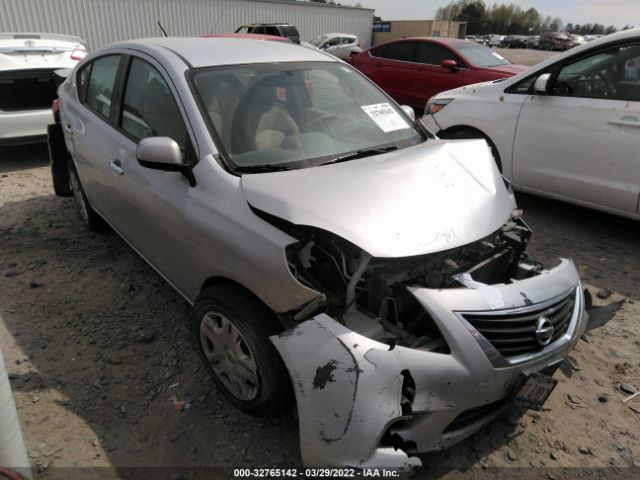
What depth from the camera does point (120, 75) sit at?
3.26 metres

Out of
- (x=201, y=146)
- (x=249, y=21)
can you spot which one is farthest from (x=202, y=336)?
(x=249, y=21)

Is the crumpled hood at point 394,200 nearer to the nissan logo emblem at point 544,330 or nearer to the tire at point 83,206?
the nissan logo emblem at point 544,330

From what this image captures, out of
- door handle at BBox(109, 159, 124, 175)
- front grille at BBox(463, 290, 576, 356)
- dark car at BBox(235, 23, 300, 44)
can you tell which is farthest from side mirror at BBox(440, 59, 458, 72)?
dark car at BBox(235, 23, 300, 44)

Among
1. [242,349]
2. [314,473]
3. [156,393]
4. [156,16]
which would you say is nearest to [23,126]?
[156,393]

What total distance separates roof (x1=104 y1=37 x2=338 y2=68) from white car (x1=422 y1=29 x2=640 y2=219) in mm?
2195

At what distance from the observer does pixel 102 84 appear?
11.7 ft

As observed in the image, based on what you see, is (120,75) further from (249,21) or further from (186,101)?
(249,21)

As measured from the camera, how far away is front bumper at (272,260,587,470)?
69.7 inches

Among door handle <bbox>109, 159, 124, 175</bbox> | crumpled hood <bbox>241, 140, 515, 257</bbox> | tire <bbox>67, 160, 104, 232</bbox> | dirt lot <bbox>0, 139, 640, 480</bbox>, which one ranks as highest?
crumpled hood <bbox>241, 140, 515, 257</bbox>

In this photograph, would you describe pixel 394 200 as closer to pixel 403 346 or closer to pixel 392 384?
pixel 403 346

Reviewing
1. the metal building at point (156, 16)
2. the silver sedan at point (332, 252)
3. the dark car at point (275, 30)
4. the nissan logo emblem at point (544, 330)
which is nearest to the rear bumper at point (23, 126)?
the silver sedan at point (332, 252)

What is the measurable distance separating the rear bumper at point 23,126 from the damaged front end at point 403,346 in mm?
4933

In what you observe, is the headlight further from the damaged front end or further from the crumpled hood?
the damaged front end

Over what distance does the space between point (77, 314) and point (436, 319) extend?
7.99 ft
